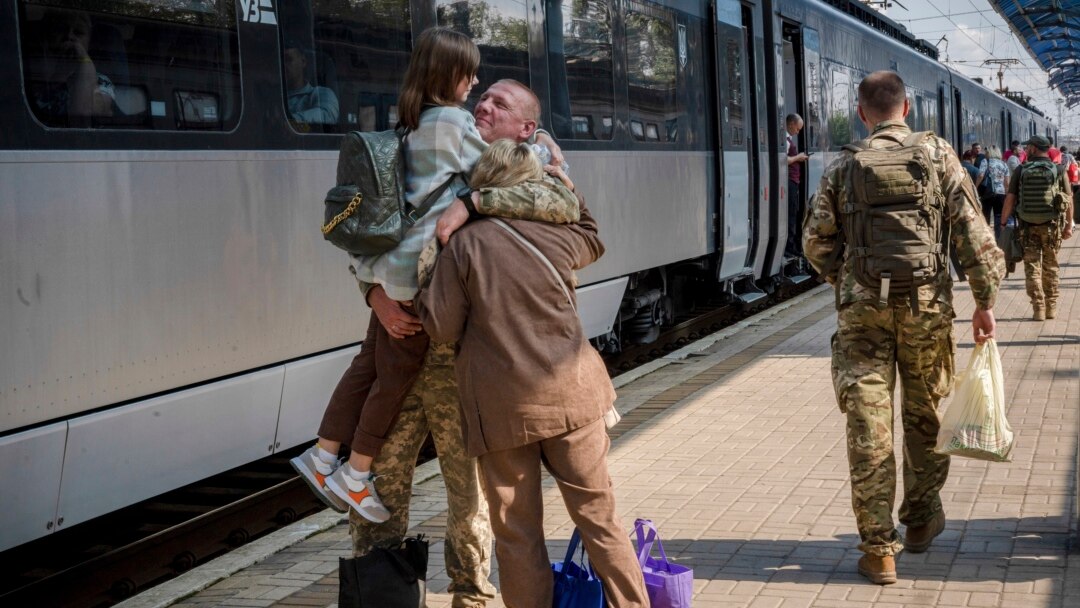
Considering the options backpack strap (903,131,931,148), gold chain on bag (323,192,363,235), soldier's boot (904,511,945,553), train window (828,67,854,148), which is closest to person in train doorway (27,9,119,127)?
gold chain on bag (323,192,363,235)

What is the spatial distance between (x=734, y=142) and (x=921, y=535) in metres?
7.84

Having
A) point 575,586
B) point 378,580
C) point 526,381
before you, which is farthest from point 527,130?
point 378,580

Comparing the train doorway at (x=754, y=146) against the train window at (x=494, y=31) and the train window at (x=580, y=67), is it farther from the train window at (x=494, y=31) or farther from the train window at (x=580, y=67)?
the train window at (x=494, y=31)

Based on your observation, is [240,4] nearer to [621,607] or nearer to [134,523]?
[134,523]

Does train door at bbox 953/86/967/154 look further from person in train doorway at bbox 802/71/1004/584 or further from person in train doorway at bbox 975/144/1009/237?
A: person in train doorway at bbox 802/71/1004/584

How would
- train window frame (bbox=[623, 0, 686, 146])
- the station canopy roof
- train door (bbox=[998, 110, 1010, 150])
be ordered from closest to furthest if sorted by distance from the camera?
train window frame (bbox=[623, 0, 686, 146])
the station canopy roof
train door (bbox=[998, 110, 1010, 150])

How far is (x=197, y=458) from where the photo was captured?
5.40m

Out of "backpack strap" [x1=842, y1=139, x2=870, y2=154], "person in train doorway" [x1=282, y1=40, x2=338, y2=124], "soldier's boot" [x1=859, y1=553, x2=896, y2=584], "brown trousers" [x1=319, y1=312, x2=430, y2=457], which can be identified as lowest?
"soldier's boot" [x1=859, y1=553, x2=896, y2=584]

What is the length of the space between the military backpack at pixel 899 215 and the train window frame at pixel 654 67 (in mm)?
5206

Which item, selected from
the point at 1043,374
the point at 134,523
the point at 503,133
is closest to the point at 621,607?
the point at 503,133

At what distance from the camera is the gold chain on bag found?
3.88 meters

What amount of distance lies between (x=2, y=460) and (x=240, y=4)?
226cm

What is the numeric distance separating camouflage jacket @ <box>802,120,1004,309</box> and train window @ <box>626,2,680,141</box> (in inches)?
201

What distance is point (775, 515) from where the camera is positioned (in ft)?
19.0
